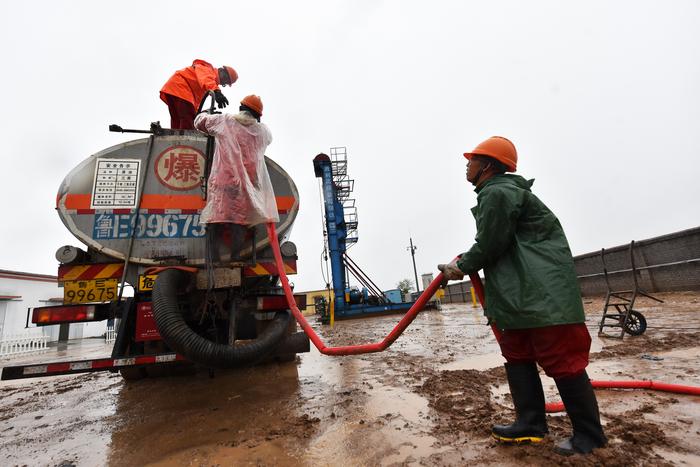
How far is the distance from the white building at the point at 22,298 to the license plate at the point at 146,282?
1758 cm

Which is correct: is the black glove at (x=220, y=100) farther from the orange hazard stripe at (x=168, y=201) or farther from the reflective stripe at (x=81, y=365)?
the reflective stripe at (x=81, y=365)

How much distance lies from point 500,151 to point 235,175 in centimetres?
211

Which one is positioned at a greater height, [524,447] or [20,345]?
[20,345]

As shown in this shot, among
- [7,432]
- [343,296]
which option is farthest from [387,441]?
[343,296]

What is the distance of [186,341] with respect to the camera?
2266 mm

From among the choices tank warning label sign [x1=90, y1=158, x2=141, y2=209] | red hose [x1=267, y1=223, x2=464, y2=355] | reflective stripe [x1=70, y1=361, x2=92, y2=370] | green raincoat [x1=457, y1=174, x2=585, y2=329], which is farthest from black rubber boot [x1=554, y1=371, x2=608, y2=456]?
tank warning label sign [x1=90, y1=158, x2=141, y2=209]

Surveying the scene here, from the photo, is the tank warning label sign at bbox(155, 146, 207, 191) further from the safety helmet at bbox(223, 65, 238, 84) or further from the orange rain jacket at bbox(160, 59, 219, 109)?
the safety helmet at bbox(223, 65, 238, 84)

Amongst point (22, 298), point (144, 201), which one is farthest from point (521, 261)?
point (22, 298)

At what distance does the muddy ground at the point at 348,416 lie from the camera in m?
1.67

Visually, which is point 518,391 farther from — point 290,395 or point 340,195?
point 340,195

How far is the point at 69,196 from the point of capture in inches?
119

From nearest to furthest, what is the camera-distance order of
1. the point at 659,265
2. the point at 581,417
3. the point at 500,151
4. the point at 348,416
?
the point at 581,417 → the point at 500,151 → the point at 348,416 → the point at 659,265

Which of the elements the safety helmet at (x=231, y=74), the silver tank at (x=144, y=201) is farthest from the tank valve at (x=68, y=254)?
the safety helmet at (x=231, y=74)

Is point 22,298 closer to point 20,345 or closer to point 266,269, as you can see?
point 20,345
